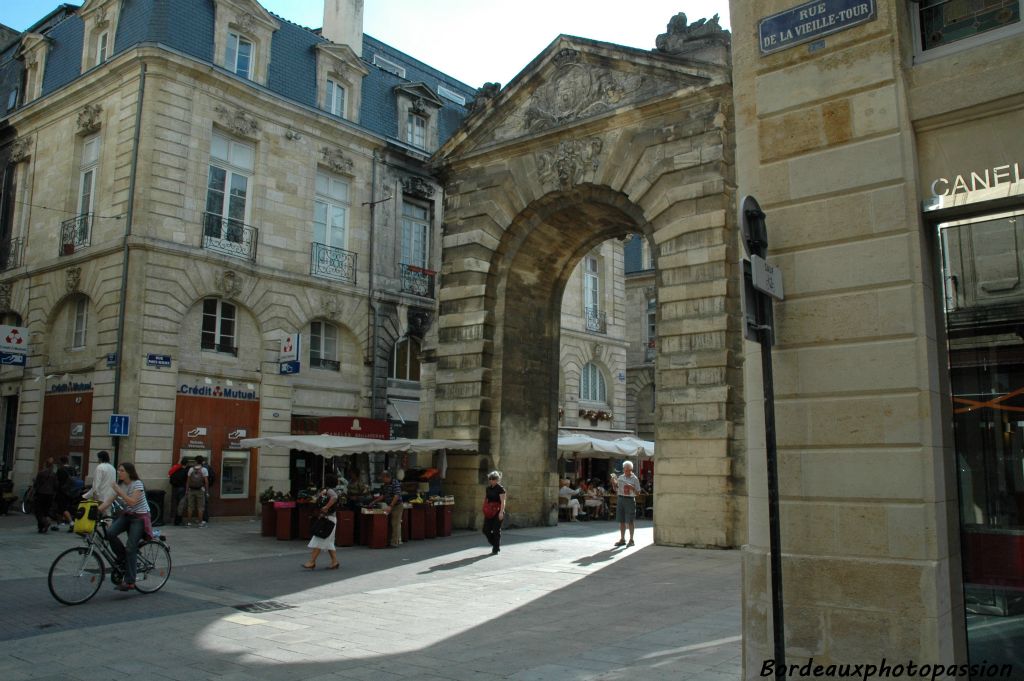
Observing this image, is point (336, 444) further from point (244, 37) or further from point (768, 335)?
point (244, 37)

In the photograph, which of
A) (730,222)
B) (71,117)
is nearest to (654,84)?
(730,222)

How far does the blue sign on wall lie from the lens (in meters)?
18.3

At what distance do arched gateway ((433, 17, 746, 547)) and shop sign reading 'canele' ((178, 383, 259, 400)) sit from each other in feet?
17.3

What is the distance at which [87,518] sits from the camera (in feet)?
31.2

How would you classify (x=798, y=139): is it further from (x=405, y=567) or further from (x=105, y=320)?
(x=105, y=320)

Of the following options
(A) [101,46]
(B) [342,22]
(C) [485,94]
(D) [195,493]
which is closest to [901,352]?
(C) [485,94]

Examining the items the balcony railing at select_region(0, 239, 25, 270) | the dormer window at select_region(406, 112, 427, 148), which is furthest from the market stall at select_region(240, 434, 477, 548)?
the dormer window at select_region(406, 112, 427, 148)

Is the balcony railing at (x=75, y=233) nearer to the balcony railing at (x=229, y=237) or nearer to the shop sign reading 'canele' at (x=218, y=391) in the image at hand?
the balcony railing at (x=229, y=237)

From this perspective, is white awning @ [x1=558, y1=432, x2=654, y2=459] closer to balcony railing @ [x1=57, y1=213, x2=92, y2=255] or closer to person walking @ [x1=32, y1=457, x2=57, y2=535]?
person walking @ [x1=32, y1=457, x2=57, y2=535]

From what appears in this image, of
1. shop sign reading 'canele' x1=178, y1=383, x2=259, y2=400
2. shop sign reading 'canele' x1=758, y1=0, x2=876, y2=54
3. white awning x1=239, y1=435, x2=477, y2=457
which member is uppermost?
shop sign reading 'canele' x1=758, y1=0, x2=876, y2=54

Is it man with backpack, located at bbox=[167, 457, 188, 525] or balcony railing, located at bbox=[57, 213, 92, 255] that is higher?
balcony railing, located at bbox=[57, 213, 92, 255]

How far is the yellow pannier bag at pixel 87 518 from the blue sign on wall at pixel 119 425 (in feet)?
30.6

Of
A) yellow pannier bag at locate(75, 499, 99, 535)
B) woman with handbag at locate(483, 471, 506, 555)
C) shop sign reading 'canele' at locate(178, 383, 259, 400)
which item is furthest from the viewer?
shop sign reading 'canele' at locate(178, 383, 259, 400)

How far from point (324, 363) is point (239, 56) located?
27.9 feet
